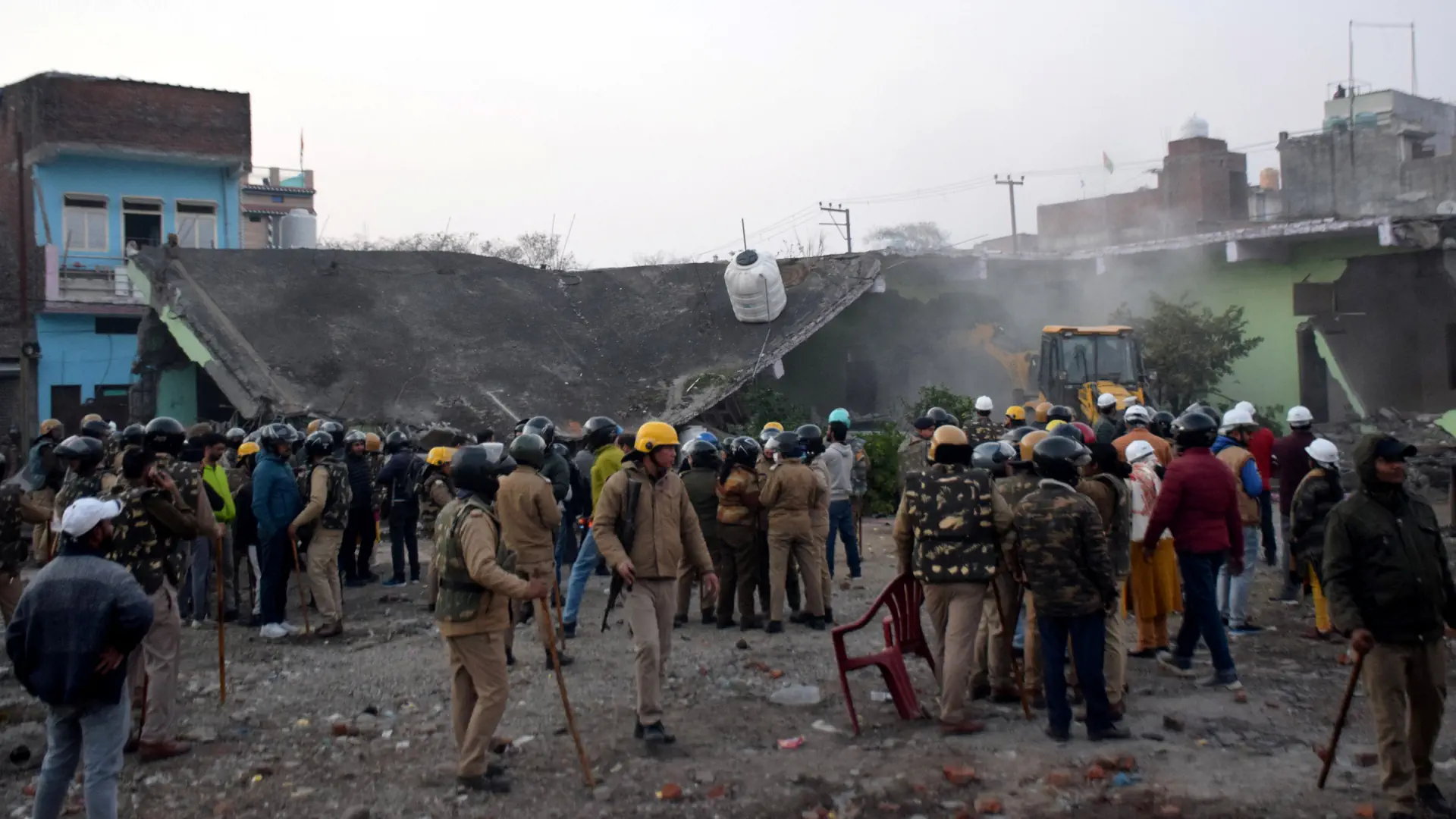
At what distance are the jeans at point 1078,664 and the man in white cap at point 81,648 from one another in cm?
451

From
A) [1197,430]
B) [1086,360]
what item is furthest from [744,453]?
[1086,360]

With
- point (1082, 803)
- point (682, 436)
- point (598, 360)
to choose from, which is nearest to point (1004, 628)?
point (1082, 803)

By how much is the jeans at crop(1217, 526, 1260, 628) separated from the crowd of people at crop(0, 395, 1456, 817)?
2 cm

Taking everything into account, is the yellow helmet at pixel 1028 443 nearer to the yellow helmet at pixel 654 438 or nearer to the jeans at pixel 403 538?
the yellow helmet at pixel 654 438

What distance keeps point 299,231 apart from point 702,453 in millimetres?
23158

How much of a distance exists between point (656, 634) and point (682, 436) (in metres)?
12.5

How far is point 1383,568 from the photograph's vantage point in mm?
5039

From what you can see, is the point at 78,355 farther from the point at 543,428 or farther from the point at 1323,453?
the point at 1323,453

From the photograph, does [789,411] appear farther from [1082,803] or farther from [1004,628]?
[1082,803]

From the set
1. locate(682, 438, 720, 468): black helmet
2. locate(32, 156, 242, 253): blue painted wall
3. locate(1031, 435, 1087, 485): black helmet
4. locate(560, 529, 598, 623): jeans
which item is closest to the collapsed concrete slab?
locate(560, 529, 598, 623): jeans

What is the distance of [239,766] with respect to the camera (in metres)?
6.50

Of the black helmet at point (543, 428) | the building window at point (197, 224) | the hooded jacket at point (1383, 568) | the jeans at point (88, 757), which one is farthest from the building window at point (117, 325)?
the hooded jacket at point (1383, 568)

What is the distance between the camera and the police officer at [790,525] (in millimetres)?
9453

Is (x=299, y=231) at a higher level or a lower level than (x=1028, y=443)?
higher
